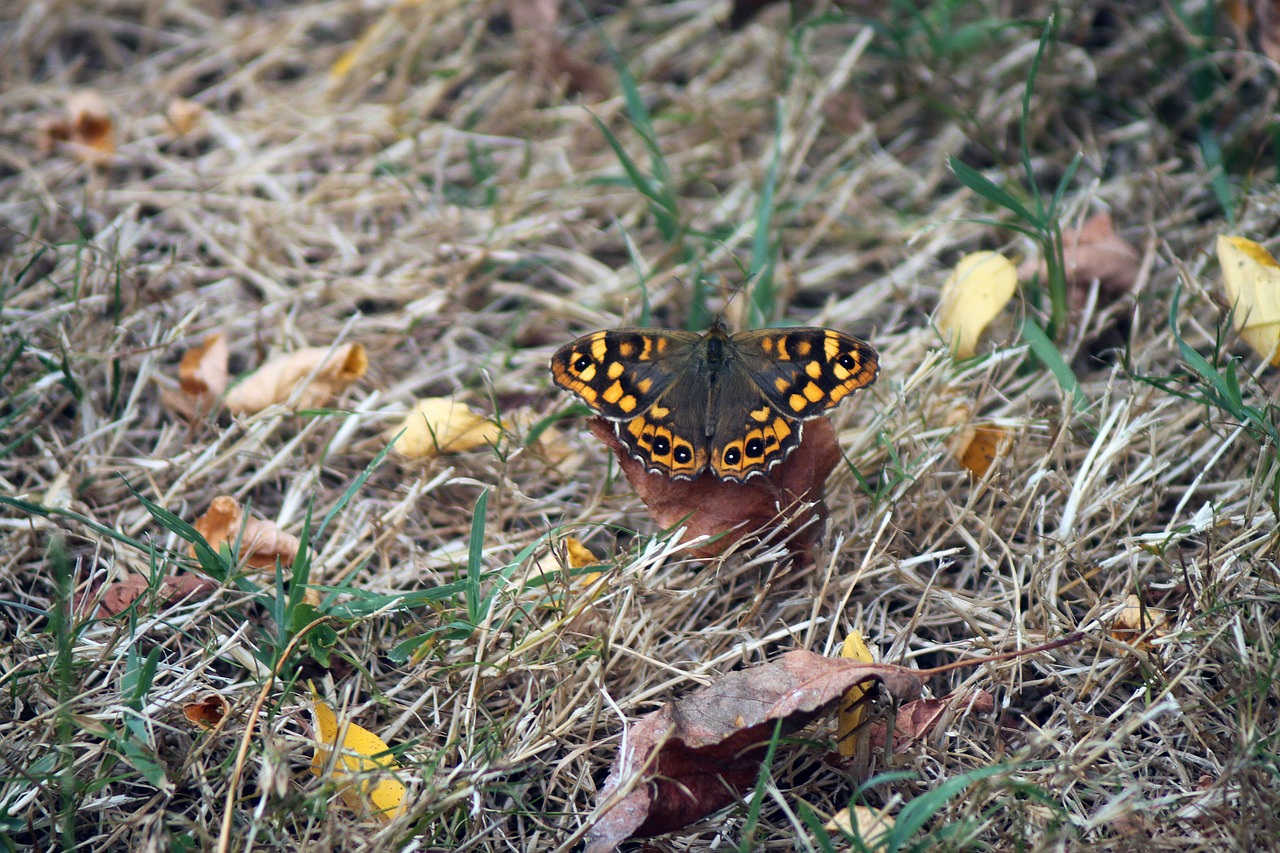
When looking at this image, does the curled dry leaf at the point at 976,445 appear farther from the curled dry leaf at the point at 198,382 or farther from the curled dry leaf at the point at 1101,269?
the curled dry leaf at the point at 198,382

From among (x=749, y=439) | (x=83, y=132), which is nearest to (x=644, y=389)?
(x=749, y=439)

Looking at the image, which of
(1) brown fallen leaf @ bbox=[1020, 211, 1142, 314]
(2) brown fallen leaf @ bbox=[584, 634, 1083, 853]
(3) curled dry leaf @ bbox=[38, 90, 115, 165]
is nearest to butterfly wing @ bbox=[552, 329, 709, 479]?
(2) brown fallen leaf @ bbox=[584, 634, 1083, 853]

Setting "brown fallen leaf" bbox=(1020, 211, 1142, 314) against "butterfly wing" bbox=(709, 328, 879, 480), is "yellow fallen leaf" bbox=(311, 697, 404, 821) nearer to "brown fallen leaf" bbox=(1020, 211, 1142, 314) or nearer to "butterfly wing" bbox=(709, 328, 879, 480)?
"butterfly wing" bbox=(709, 328, 879, 480)

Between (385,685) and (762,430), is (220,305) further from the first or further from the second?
(762,430)

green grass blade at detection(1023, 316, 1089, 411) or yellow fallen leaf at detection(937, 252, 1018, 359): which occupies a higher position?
yellow fallen leaf at detection(937, 252, 1018, 359)

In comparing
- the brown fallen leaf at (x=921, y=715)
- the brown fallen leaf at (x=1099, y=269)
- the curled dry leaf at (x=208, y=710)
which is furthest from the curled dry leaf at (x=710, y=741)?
the brown fallen leaf at (x=1099, y=269)
